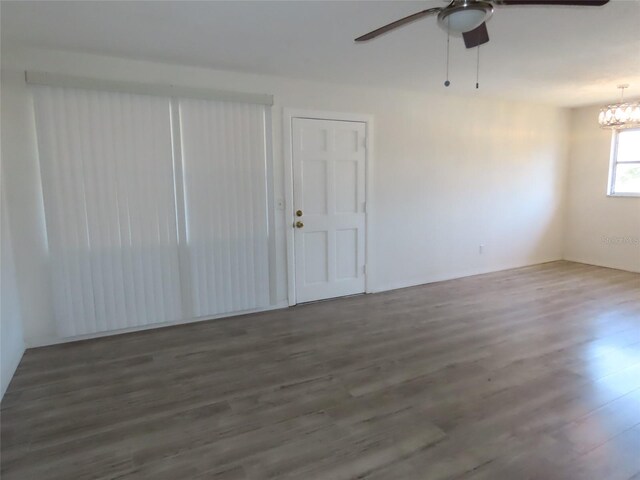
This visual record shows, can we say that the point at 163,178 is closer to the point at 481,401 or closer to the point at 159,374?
the point at 159,374

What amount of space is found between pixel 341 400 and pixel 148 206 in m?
2.39

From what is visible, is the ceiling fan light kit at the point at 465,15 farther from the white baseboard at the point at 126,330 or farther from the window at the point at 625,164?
the window at the point at 625,164

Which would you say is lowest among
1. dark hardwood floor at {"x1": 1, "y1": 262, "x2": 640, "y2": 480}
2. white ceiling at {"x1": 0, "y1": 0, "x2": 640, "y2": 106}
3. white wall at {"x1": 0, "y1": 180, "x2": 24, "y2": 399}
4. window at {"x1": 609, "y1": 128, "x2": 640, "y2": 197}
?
dark hardwood floor at {"x1": 1, "y1": 262, "x2": 640, "y2": 480}

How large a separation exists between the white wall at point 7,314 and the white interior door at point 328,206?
247 centimetres

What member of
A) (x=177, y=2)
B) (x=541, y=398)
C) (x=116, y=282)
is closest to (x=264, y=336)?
(x=116, y=282)

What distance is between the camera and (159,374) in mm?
2826

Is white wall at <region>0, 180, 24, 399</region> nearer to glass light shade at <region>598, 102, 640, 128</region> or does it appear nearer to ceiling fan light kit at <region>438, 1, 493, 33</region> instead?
ceiling fan light kit at <region>438, 1, 493, 33</region>

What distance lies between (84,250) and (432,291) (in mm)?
3756

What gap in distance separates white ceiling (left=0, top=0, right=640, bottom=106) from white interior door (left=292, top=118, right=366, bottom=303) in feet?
2.00

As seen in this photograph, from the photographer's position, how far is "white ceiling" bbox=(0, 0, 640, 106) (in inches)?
95.7

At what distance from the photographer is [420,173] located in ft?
16.3

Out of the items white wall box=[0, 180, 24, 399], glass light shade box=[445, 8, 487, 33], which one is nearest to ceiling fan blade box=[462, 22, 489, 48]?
glass light shade box=[445, 8, 487, 33]

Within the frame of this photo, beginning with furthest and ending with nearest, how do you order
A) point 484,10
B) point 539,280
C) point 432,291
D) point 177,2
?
point 539,280, point 432,291, point 177,2, point 484,10

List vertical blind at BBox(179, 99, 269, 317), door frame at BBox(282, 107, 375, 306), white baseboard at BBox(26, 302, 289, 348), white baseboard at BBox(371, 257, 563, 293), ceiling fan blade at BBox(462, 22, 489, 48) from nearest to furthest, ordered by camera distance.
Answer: ceiling fan blade at BBox(462, 22, 489, 48) < white baseboard at BBox(26, 302, 289, 348) < vertical blind at BBox(179, 99, 269, 317) < door frame at BBox(282, 107, 375, 306) < white baseboard at BBox(371, 257, 563, 293)
